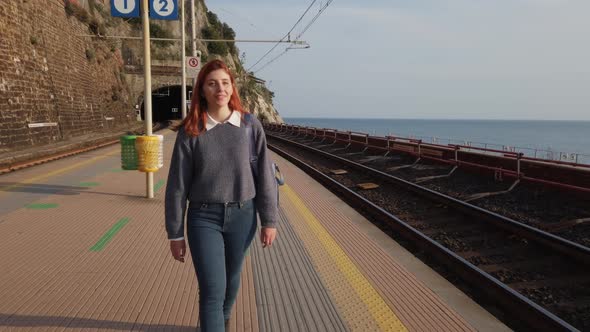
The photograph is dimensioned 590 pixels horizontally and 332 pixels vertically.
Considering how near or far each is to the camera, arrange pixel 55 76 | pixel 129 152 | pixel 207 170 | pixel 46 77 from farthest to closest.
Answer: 1. pixel 55 76
2. pixel 46 77
3. pixel 129 152
4. pixel 207 170

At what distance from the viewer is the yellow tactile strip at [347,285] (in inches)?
148

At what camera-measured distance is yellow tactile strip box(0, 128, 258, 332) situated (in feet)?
12.0

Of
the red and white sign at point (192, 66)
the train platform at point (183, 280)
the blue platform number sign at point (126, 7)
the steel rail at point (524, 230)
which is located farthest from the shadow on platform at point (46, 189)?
the red and white sign at point (192, 66)

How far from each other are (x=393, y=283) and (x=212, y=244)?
2429 mm

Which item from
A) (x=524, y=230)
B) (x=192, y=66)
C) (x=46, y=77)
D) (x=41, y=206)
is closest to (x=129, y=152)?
(x=41, y=206)

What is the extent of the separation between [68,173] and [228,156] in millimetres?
10265

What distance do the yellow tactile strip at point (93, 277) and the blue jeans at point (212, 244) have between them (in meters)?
0.83

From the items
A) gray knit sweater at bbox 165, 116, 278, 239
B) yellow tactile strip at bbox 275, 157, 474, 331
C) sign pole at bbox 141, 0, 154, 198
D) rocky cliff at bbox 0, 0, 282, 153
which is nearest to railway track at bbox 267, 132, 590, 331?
yellow tactile strip at bbox 275, 157, 474, 331

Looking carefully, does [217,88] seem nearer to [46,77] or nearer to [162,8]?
[162,8]

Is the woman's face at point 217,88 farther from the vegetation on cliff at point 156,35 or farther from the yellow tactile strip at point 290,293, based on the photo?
the vegetation on cliff at point 156,35

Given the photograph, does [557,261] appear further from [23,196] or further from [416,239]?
[23,196]

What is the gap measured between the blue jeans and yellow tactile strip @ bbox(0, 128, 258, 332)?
2.71 feet

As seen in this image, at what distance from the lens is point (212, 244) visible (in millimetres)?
2779

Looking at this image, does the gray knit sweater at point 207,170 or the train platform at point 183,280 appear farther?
the train platform at point 183,280
